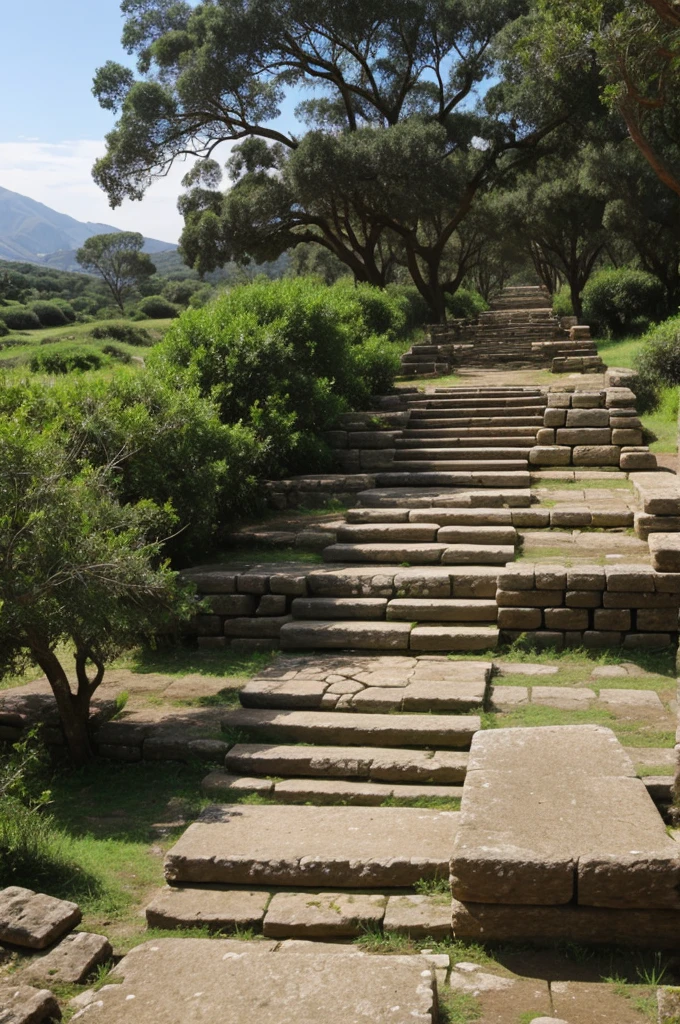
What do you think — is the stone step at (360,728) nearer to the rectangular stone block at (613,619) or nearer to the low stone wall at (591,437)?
the rectangular stone block at (613,619)

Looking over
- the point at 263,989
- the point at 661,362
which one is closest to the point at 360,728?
the point at 263,989

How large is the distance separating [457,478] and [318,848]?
7184 millimetres

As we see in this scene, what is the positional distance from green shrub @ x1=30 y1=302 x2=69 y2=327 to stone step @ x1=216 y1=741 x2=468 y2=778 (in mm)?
39300

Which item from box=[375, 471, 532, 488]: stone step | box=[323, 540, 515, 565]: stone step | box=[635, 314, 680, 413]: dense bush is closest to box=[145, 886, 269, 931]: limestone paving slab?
box=[323, 540, 515, 565]: stone step

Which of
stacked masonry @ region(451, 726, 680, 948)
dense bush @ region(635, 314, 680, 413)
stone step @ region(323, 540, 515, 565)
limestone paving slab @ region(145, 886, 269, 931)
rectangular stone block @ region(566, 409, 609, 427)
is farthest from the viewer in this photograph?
dense bush @ region(635, 314, 680, 413)

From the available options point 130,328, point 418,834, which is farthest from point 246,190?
point 418,834

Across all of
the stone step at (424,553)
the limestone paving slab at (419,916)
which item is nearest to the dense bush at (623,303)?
the stone step at (424,553)

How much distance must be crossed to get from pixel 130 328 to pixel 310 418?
944 inches

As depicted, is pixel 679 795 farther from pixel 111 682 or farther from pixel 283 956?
pixel 111 682

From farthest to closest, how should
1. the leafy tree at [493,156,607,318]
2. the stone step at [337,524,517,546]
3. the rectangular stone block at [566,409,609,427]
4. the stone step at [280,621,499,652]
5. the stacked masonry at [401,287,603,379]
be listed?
the leafy tree at [493,156,607,318]
the stacked masonry at [401,287,603,379]
the rectangular stone block at [566,409,609,427]
the stone step at [337,524,517,546]
the stone step at [280,621,499,652]

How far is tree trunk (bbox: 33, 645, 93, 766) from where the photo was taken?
6.13m

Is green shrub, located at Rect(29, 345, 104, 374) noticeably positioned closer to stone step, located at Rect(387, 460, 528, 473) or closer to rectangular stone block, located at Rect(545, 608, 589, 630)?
stone step, located at Rect(387, 460, 528, 473)

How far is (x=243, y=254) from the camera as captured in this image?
91.7 feet

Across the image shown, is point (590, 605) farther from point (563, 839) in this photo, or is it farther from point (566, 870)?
point (566, 870)
